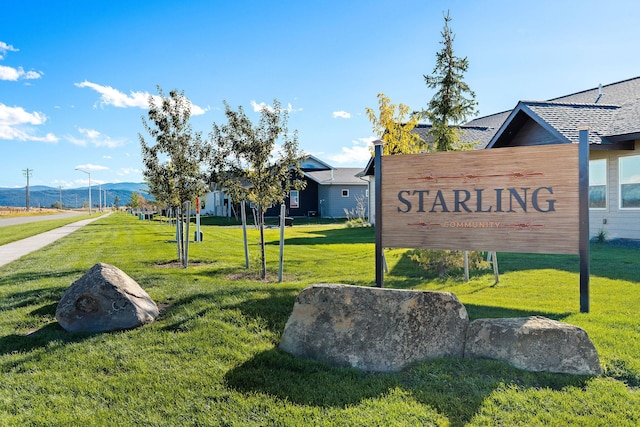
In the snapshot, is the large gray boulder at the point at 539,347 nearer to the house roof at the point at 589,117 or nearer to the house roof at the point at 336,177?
the house roof at the point at 589,117

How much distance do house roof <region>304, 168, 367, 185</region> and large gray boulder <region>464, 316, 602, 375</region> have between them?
3082 centimetres

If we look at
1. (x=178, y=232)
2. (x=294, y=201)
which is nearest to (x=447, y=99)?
(x=178, y=232)

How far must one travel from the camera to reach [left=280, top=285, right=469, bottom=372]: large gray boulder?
4.34m

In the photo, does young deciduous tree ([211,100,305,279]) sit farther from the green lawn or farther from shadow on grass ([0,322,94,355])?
the green lawn

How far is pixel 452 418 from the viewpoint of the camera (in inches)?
132

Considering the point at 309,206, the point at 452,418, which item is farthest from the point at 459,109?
the point at 309,206

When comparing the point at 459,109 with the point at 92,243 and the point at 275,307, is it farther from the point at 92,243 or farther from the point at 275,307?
the point at 92,243

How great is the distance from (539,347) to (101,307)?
15.7 ft

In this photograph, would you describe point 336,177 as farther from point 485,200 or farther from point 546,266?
point 485,200

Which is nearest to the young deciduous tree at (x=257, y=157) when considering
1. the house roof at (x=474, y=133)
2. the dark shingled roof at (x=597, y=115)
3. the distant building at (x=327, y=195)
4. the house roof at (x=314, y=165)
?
the dark shingled roof at (x=597, y=115)

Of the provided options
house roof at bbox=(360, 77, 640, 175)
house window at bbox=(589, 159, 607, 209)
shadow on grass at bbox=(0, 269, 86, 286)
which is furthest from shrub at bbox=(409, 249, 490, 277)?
shadow on grass at bbox=(0, 269, 86, 286)

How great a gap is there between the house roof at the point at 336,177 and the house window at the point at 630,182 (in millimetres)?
22750

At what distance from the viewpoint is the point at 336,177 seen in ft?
125

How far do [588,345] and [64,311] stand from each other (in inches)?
222
